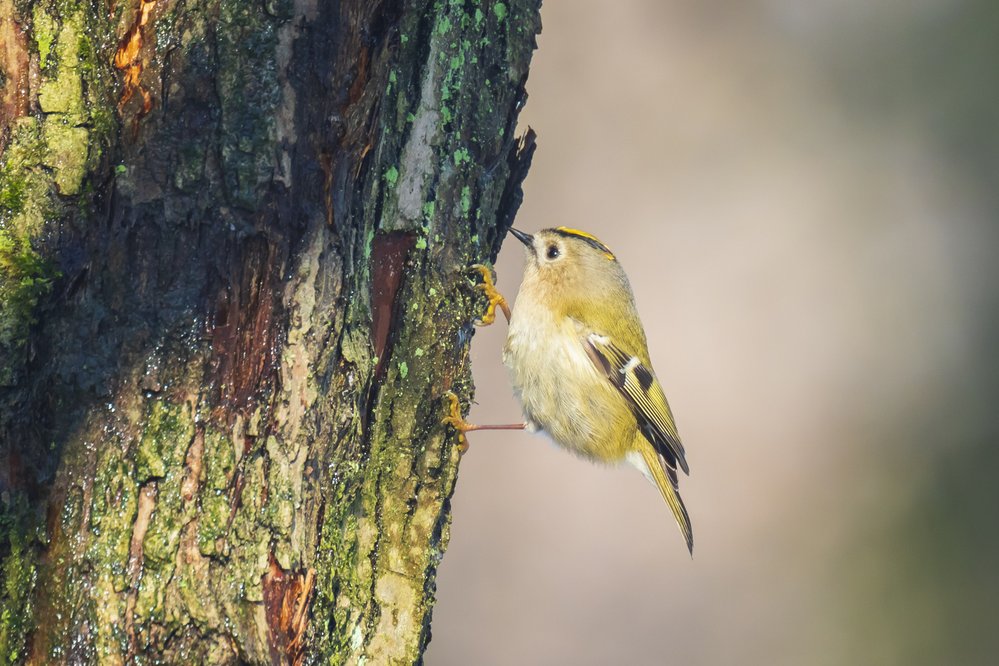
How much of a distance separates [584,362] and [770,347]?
1.85 metres

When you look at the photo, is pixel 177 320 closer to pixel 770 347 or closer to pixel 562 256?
pixel 562 256

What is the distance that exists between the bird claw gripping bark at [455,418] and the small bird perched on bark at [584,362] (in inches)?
41.0

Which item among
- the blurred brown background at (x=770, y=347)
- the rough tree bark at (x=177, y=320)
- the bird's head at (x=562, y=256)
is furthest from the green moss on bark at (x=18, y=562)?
the blurred brown background at (x=770, y=347)

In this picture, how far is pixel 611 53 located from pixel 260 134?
3475mm

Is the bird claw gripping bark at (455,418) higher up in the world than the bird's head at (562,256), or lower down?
lower down

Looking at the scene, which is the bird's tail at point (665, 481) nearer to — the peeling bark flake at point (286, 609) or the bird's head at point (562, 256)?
the bird's head at point (562, 256)

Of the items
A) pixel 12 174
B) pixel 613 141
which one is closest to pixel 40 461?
pixel 12 174

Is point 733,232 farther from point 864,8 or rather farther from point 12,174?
point 12,174

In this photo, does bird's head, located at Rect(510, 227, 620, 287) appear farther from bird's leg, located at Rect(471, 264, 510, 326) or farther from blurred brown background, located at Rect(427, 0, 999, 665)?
blurred brown background, located at Rect(427, 0, 999, 665)

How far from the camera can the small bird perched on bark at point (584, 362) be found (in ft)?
11.2

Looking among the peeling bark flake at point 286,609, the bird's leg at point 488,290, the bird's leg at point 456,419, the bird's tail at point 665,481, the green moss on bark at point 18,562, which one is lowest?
the bird's tail at point 665,481

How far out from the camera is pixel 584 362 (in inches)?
136

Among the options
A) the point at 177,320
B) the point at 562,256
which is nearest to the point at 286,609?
the point at 177,320

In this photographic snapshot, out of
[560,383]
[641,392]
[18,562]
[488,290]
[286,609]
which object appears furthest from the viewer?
[641,392]
